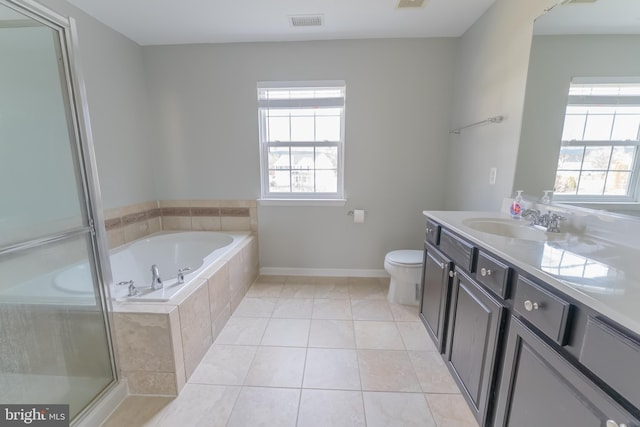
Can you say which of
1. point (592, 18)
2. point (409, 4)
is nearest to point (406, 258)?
point (592, 18)

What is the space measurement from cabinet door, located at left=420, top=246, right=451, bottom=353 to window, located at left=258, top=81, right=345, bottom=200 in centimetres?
121

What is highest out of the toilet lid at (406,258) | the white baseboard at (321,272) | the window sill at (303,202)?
the window sill at (303,202)

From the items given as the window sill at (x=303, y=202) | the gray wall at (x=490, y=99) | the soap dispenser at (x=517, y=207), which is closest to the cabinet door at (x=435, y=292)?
the soap dispenser at (x=517, y=207)

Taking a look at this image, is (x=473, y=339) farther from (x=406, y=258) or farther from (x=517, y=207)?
(x=406, y=258)

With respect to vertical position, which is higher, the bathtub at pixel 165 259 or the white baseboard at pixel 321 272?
the bathtub at pixel 165 259

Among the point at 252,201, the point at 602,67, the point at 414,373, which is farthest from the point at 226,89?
the point at 414,373

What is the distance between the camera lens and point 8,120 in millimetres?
1077

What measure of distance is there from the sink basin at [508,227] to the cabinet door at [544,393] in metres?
0.64

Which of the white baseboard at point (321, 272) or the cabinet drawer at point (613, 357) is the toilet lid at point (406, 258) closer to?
the white baseboard at point (321, 272)

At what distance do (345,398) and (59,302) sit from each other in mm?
1452

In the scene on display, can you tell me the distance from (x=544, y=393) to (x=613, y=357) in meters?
0.31

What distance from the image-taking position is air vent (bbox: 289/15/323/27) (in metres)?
2.05

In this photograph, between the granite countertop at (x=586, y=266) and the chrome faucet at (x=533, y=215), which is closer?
the granite countertop at (x=586, y=266)

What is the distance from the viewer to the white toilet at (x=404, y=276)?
2.18 meters
